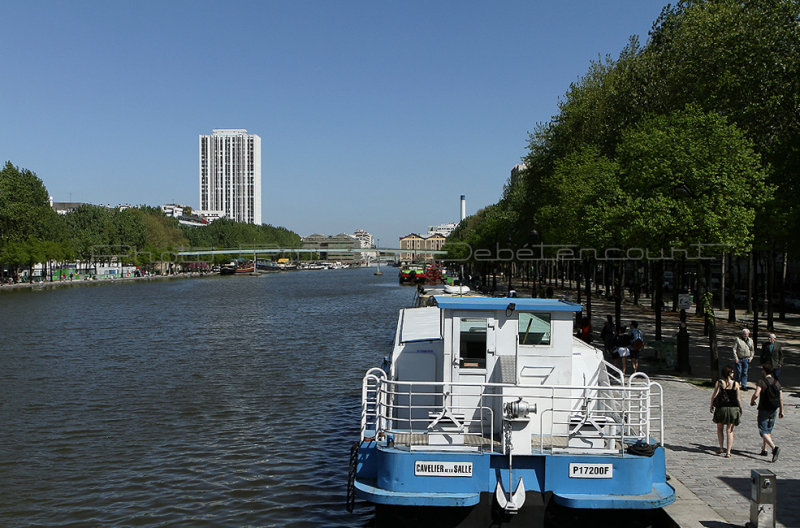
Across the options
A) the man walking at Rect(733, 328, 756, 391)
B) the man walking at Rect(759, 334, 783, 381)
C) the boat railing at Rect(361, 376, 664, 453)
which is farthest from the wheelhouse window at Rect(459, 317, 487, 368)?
the man walking at Rect(759, 334, 783, 381)

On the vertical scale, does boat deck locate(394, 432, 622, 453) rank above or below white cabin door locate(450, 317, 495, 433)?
below

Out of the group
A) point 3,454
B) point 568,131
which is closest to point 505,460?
point 3,454

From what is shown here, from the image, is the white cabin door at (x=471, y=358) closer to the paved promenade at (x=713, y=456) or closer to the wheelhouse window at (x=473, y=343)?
→ the wheelhouse window at (x=473, y=343)

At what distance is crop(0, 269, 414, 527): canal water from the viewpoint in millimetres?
14805

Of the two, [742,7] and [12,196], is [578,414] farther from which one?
[12,196]

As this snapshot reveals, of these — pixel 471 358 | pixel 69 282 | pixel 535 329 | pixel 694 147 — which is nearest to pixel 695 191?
pixel 694 147

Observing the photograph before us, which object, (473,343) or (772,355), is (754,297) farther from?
(473,343)

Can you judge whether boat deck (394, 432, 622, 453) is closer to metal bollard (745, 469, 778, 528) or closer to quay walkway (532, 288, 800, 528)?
quay walkway (532, 288, 800, 528)

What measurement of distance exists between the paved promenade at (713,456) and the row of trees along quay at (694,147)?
2327 mm

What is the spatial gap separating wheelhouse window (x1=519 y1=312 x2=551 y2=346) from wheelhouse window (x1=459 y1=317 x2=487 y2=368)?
0.69 m

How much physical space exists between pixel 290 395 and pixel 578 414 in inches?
598

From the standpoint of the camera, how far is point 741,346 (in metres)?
19.6

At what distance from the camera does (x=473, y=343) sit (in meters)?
12.3

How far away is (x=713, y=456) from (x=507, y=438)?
602cm
